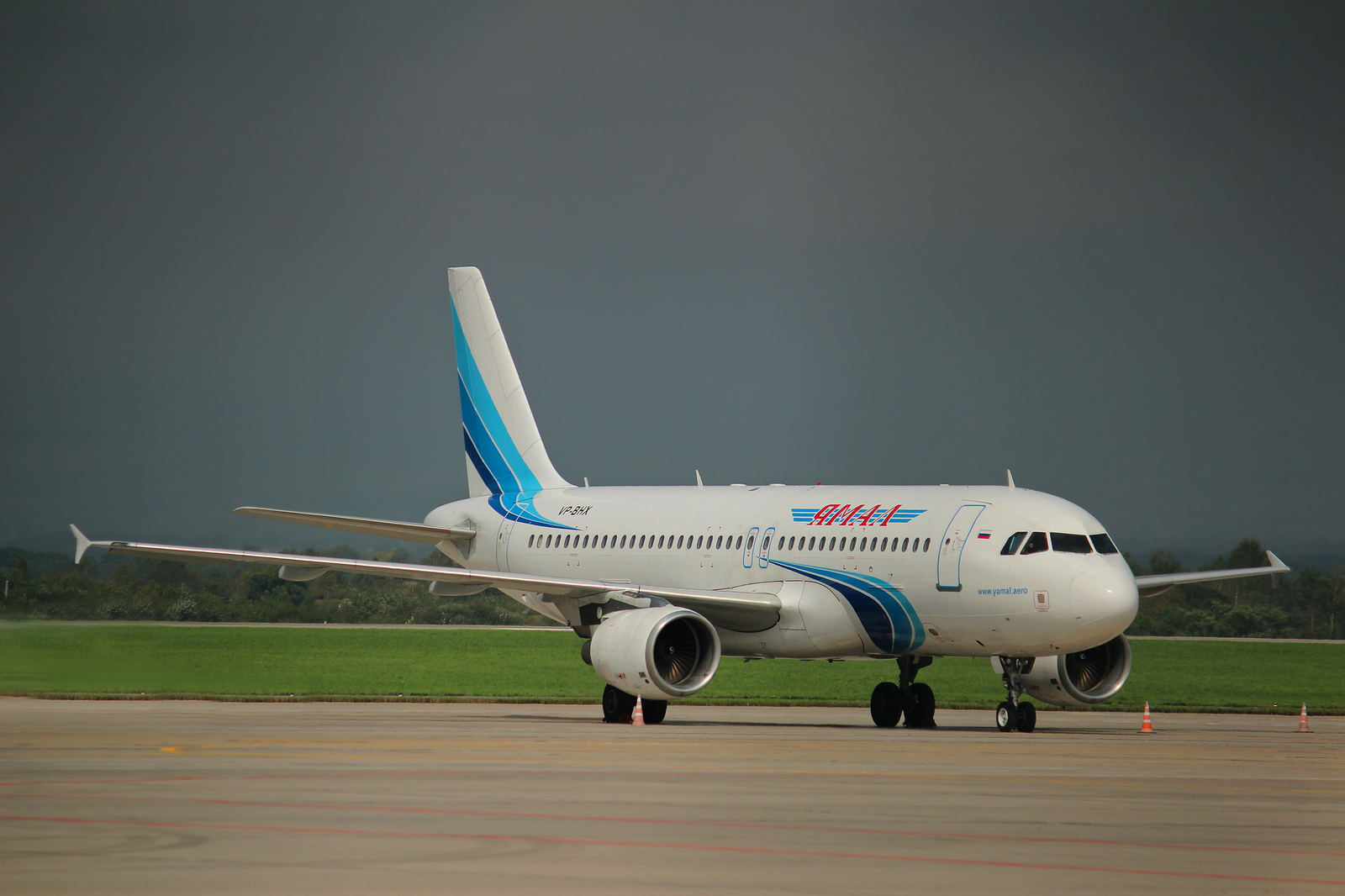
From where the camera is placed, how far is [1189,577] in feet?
107

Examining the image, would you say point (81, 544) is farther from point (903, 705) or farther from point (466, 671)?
point (466, 671)

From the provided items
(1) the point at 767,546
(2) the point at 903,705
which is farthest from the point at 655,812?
(1) the point at 767,546

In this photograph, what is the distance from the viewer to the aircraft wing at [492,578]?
2853 centimetres

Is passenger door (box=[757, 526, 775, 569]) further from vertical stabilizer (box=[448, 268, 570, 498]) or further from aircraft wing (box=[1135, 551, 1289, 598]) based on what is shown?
vertical stabilizer (box=[448, 268, 570, 498])

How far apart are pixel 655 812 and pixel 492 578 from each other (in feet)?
52.8

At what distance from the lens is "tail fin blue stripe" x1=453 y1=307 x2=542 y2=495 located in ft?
129

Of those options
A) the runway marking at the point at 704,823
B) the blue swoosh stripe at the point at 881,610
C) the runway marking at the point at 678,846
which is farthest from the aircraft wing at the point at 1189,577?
the runway marking at the point at 678,846

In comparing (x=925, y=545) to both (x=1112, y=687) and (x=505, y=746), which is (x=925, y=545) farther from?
(x=505, y=746)

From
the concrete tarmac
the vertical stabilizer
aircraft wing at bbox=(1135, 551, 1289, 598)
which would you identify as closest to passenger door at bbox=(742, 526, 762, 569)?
the concrete tarmac

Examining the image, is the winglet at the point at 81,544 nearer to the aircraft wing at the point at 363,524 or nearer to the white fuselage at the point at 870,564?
the aircraft wing at the point at 363,524

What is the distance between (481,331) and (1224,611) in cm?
6108

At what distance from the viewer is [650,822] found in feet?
43.7

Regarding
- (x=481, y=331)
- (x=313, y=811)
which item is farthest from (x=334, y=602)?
(x=313, y=811)

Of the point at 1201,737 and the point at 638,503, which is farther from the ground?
the point at 638,503
